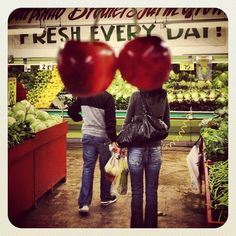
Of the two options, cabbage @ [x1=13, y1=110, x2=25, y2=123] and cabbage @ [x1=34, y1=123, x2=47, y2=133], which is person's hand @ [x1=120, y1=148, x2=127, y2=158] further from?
cabbage @ [x1=13, y1=110, x2=25, y2=123]

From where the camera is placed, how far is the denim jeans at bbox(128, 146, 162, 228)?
2.47 m

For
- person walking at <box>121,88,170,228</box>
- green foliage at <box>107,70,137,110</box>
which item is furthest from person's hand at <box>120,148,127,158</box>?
green foliage at <box>107,70,137,110</box>

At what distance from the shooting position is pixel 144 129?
241cm

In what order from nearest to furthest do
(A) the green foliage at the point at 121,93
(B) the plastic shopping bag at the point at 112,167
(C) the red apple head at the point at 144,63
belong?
(C) the red apple head at the point at 144,63
(A) the green foliage at the point at 121,93
(B) the plastic shopping bag at the point at 112,167

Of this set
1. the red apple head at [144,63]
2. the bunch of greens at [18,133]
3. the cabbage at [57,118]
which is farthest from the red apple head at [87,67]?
the bunch of greens at [18,133]

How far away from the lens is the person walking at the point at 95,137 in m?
2.40

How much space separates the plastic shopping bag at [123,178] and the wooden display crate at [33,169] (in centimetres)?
32

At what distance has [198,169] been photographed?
2449mm

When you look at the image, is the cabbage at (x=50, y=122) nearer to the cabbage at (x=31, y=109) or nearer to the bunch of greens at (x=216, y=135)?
the cabbage at (x=31, y=109)

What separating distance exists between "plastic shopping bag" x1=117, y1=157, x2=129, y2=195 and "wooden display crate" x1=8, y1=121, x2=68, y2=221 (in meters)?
0.32

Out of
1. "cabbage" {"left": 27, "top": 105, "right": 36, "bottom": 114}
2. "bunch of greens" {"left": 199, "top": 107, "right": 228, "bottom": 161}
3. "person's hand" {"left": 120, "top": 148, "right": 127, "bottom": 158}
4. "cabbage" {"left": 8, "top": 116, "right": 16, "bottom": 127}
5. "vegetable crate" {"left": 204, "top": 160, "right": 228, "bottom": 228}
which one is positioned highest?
"cabbage" {"left": 27, "top": 105, "right": 36, "bottom": 114}

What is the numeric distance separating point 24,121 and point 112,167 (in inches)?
22.8
